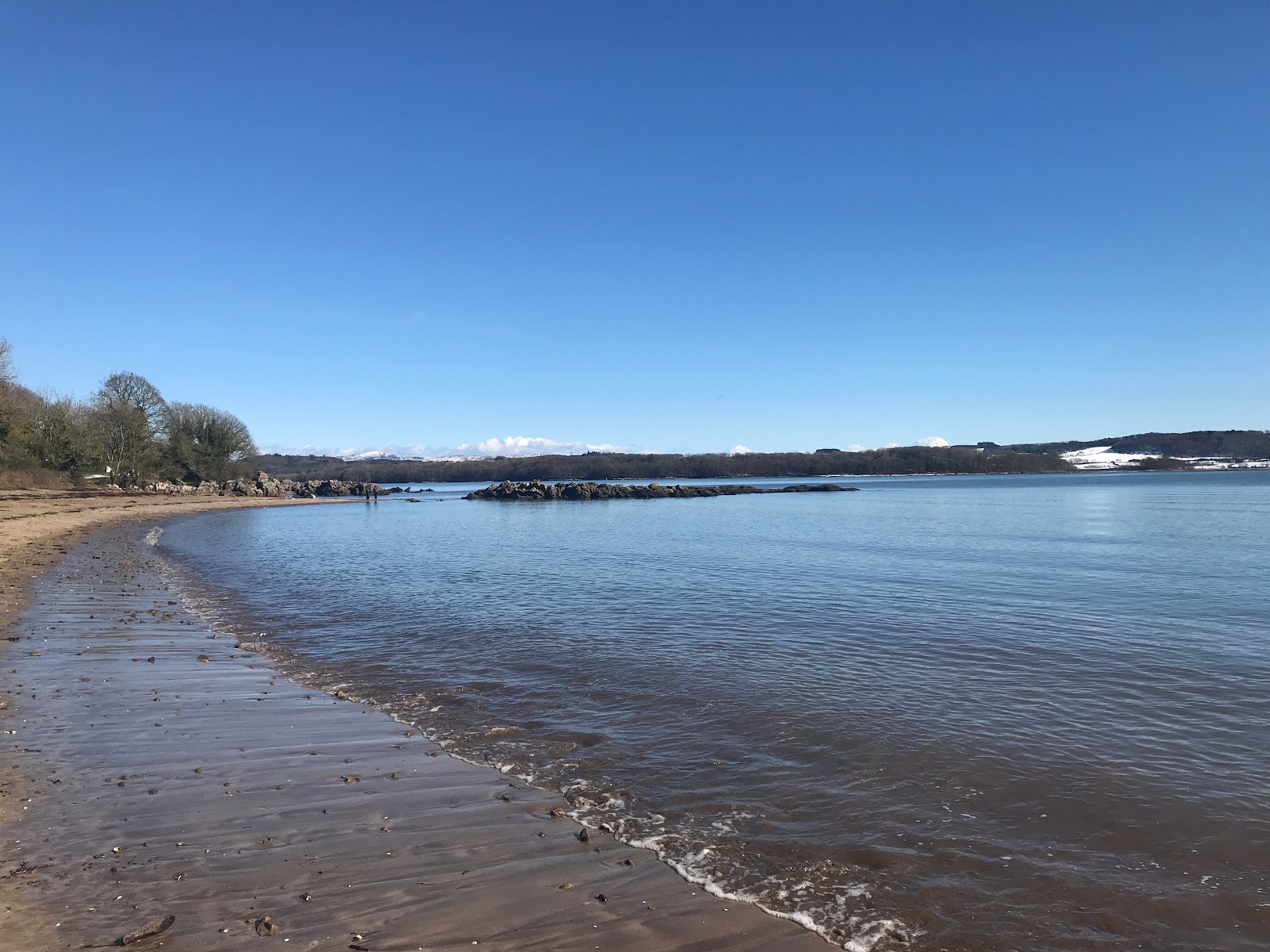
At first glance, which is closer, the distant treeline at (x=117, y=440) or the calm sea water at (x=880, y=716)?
the calm sea water at (x=880, y=716)

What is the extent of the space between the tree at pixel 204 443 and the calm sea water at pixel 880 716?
64220 millimetres

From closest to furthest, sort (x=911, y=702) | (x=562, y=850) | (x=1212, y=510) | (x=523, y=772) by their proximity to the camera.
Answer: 1. (x=562, y=850)
2. (x=523, y=772)
3. (x=911, y=702)
4. (x=1212, y=510)

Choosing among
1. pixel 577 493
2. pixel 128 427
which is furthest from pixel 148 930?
pixel 577 493

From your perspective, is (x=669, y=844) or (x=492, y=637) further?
(x=492, y=637)

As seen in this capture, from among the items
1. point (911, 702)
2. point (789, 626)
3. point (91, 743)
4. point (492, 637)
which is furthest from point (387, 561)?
point (911, 702)

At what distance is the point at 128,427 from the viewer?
65.2m

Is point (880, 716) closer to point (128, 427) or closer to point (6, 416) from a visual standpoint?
point (6, 416)

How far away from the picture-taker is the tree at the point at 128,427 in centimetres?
6450

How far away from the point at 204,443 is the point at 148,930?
300 feet

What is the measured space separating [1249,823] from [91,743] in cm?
1030

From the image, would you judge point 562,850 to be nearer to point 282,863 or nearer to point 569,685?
point 282,863

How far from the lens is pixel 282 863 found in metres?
4.95

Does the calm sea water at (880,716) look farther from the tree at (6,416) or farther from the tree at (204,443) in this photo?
the tree at (204,443)

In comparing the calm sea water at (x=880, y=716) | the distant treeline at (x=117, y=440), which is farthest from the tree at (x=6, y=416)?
the calm sea water at (x=880, y=716)
